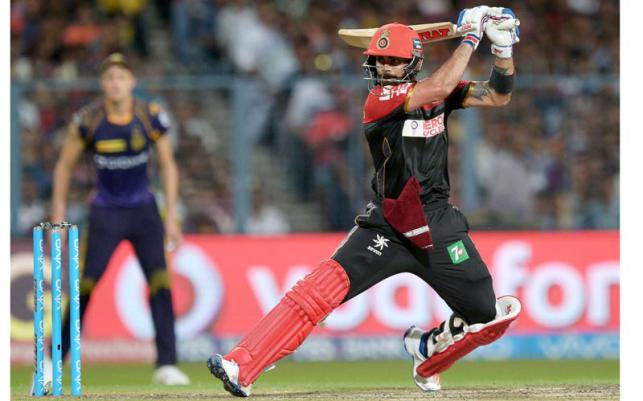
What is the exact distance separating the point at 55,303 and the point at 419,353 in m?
2.11

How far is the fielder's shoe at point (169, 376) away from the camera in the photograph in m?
9.80

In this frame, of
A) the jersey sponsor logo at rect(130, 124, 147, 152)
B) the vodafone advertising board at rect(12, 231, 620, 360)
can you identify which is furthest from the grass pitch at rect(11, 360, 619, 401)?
the jersey sponsor logo at rect(130, 124, 147, 152)

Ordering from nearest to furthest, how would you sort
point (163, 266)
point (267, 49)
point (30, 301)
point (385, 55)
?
point (385, 55) → point (163, 266) → point (30, 301) → point (267, 49)

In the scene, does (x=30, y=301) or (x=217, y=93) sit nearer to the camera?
(x=30, y=301)

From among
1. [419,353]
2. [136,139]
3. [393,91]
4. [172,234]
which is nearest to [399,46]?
[393,91]

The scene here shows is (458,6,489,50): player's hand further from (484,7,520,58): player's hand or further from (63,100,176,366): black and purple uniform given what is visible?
(63,100,176,366): black and purple uniform

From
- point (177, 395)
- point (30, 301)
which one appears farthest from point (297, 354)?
point (177, 395)

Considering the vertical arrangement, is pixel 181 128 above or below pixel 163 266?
above

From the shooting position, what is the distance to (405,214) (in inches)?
287

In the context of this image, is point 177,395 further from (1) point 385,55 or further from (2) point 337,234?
(2) point 337,234

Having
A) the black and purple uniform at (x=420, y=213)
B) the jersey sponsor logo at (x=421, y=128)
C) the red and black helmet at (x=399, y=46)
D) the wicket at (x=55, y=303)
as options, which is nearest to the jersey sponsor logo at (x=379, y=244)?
the black and purple uniform at (x=420, y=213)

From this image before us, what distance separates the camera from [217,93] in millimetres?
13500

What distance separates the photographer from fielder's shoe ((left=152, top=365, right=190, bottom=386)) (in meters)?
9.80

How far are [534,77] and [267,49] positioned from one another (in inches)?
137
